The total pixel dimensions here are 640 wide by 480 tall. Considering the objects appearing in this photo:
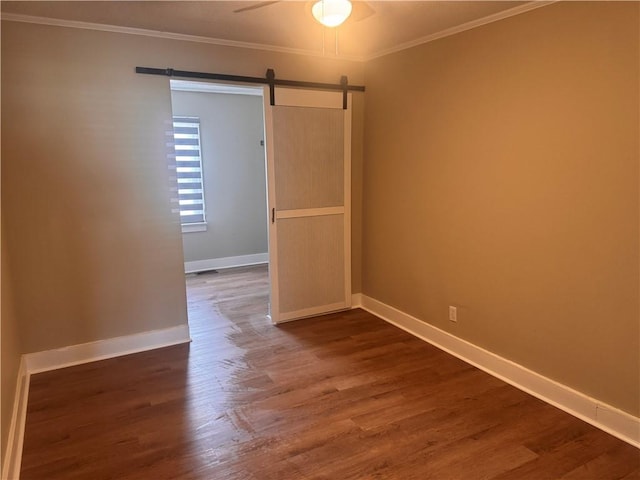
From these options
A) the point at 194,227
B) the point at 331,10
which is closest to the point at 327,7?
the point at 331,10

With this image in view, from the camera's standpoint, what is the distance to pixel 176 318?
3420mm

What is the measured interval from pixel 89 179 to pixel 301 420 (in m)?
2.16

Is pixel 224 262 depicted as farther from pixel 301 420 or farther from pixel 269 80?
pixel 301 420

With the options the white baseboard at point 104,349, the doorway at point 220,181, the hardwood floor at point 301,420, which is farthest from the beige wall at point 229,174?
the hardwood floor at point 301,420

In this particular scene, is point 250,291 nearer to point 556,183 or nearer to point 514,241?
point 514,241

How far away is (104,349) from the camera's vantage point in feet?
10.4

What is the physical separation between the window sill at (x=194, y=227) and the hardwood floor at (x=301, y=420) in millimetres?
2516

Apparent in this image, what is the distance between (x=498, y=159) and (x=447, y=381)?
58.7 inches

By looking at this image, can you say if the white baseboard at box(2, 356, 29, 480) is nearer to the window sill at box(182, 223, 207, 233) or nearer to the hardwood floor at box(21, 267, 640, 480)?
the hardwood floor at box(21, 267, 640, 480)

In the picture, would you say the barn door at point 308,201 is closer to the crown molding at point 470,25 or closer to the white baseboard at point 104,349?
the crown molding at point 470,25

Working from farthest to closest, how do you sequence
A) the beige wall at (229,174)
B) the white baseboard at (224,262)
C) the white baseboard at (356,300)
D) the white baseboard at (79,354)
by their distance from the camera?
1. the white baseboard at (224,262)
2. the beige wall at (229,174)
3. the white baseboard at (356,300)
4. the white baseboard at (79,354)

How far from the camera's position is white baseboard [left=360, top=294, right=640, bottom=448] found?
2.22 meters

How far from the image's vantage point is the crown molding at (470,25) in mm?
2381

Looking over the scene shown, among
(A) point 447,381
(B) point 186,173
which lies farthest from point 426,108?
(B) point 186,173
